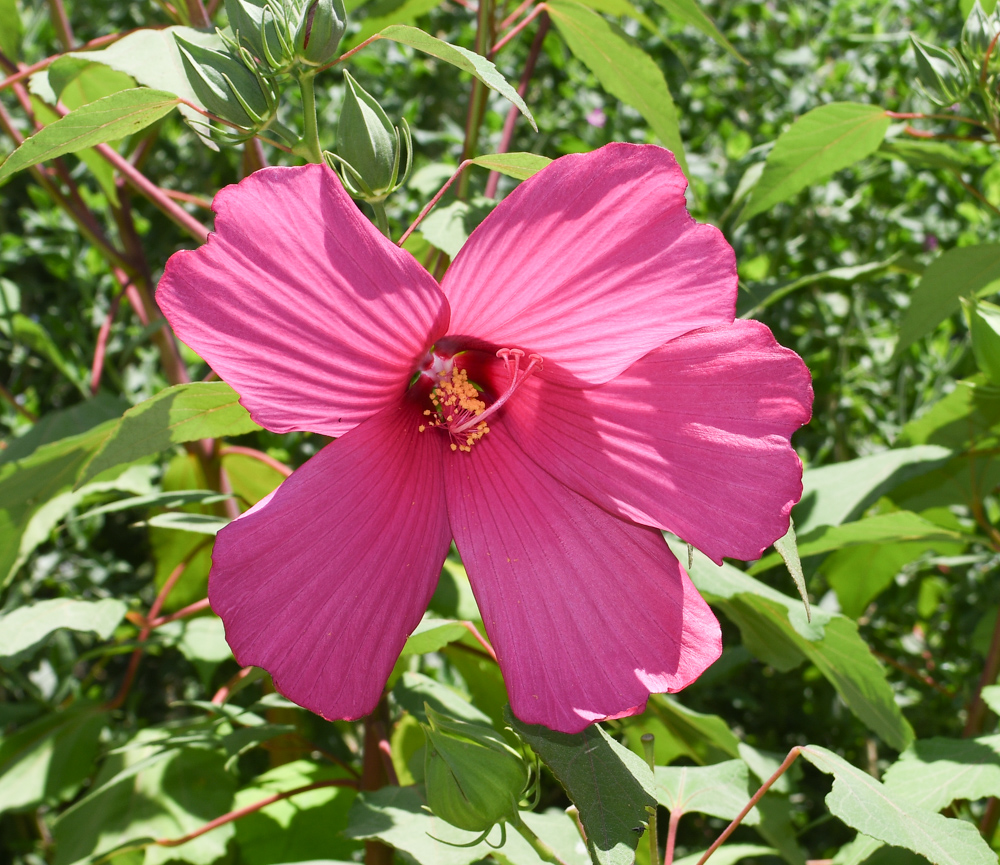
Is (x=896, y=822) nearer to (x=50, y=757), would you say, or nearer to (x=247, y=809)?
(x=247, y=809)

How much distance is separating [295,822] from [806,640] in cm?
50

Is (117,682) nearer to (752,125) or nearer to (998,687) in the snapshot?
(998,687)

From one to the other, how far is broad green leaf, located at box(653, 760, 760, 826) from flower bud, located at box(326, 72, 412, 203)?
450mm

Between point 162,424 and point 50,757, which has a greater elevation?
point 162,424

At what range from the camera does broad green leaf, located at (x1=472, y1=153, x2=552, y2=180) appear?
0.56m

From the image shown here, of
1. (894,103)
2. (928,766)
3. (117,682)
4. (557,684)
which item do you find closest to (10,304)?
(117,682)

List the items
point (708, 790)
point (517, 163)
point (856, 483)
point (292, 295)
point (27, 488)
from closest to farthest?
1. point (292, 295)
2. point (517, 163)
3. point (708, 790)
4. point (27, 488)
5. point (856, 483)

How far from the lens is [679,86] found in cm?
143

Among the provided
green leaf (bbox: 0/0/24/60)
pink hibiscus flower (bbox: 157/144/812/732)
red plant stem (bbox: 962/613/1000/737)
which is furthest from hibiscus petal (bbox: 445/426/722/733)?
green leaf (bbox: 0/0/24/60)

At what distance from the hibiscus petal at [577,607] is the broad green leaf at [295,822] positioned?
1.49ft

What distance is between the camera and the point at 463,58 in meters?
0.48

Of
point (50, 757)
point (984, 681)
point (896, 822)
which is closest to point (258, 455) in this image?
point (50, 757)

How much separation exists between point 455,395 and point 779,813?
530 mm

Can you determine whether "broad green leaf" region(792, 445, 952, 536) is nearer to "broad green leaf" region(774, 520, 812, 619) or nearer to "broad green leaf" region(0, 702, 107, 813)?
"broad green leaf" region(774, 520, 812, 619)
